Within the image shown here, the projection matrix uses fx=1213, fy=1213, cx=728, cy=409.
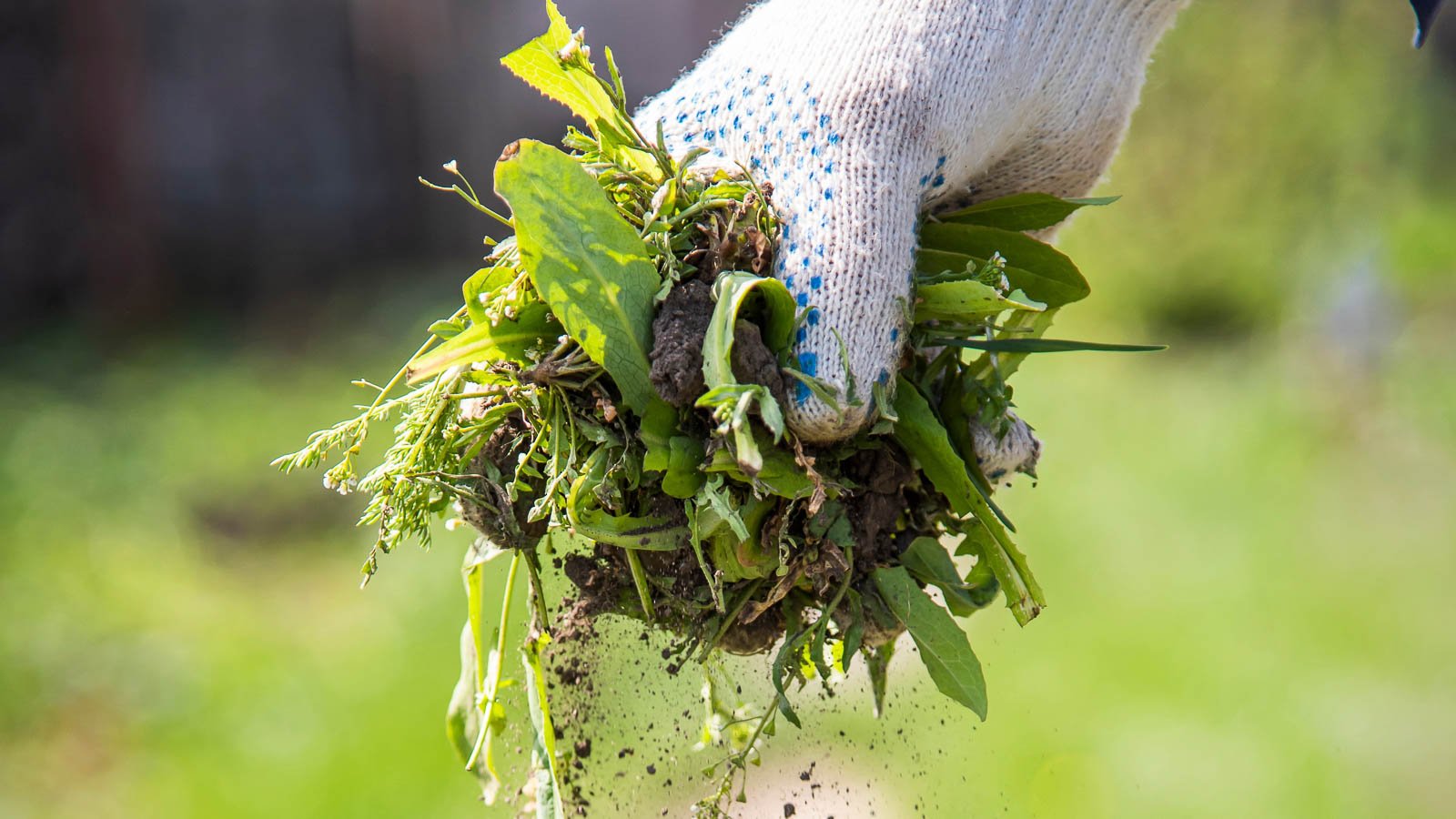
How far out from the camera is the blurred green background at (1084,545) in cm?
267

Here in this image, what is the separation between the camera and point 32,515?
11.8 ft

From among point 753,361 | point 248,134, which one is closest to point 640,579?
point 753,361

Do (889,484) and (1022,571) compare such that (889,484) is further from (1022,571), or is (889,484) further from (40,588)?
(40,588)

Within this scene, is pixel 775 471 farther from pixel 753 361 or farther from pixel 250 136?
pixel 250 136

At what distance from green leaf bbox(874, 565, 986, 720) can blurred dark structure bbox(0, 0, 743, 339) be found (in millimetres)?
4700

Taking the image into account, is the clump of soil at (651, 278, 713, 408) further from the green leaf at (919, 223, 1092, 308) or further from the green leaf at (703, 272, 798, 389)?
the green leaf at (919, 223, 1092, 308)

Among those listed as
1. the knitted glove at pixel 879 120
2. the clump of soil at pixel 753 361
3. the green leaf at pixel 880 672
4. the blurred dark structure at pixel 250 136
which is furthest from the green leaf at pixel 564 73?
the blurred dark structure at pixel 250 136

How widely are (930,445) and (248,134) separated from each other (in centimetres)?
521

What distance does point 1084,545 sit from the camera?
3539mm

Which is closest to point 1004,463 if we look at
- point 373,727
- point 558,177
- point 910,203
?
point 910,203

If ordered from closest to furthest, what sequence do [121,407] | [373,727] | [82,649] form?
1. [373,727]
2. [82,649]
3. [121,407]

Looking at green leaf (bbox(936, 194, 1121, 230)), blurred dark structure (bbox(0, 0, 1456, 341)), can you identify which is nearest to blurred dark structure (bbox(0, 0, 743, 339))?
blurred dark structure (bbox(0, 0, 1456, 341))

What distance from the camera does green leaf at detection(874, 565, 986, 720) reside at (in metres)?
1.22

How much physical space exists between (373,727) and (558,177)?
2098 millimetres
